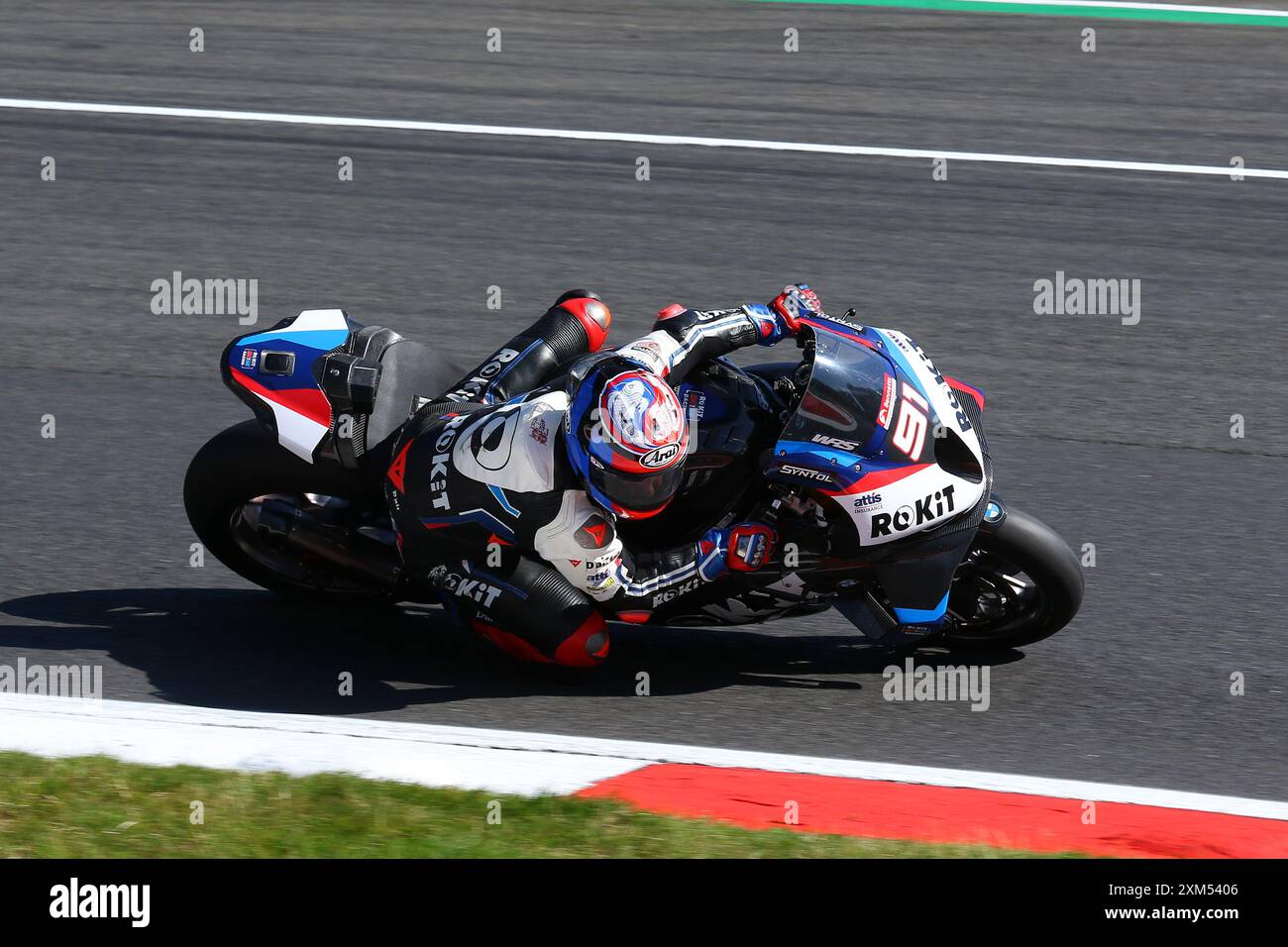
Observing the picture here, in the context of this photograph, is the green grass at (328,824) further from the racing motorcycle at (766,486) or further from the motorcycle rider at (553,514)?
the racing motorcycle at (766,486)

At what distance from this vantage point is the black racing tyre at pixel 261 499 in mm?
5965

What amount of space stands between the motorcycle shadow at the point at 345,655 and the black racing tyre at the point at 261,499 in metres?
0.10

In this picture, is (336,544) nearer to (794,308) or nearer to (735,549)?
(735,549)

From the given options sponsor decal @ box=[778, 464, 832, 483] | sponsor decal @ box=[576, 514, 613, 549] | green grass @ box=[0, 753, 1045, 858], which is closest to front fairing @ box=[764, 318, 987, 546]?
sponsor decal @ box=[778, 464, 832, 483]

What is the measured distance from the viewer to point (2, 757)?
4934 mm

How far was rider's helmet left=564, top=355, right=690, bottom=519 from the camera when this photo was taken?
16.6 ft

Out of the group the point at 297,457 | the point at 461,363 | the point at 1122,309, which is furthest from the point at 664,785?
the point at 1122,309

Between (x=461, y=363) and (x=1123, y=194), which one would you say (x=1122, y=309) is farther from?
(x=461, y=363)

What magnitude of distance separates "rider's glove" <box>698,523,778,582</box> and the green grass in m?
1.01

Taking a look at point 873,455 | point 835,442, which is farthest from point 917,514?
point 835,442

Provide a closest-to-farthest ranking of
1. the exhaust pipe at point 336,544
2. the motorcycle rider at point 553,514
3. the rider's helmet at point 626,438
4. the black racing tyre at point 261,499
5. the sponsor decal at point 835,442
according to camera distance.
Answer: the rider's helmet at point 626,438 → the sponsor decal at point 835,442 → the motorcycle rider at point 553,514 → the black racing tyre at point 261,499 → the exhaust pipe at point 336,544

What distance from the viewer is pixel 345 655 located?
6.02 metres

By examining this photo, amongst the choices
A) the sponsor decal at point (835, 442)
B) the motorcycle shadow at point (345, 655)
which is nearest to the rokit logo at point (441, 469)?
the motorcycle shadow at point (345, 655)
